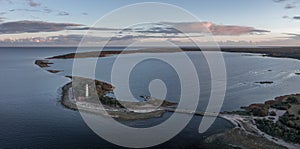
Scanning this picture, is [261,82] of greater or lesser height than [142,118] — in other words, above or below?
below

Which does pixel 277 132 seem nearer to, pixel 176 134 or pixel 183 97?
pixel 176 134

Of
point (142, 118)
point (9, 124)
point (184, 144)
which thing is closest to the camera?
point (184, 144)

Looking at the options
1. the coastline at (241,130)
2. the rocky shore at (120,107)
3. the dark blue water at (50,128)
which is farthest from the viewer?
the rocky shore at (120,107)

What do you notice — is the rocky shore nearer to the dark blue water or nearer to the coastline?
the coastline

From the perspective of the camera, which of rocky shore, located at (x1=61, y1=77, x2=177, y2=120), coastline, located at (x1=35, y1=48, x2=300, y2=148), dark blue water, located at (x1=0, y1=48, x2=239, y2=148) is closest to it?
dark blue water, located at (x1=0, y1=48, x2=239, y2=148)

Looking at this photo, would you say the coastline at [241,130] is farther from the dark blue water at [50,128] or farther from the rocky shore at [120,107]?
the dark blue water at [50,128]

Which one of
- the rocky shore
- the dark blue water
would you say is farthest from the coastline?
the dark blue water

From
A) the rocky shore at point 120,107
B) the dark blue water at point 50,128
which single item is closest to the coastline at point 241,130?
the rocky shore at point 120,107

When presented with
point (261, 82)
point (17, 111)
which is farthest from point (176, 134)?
point (261, 82)

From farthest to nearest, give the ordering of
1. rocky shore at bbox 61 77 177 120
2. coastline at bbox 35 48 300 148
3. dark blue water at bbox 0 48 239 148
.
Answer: rocky shore at bbox 61 77 177 120 → coastline at bbox 35 48 300 148 → dark blue water at bbox 0 48 239 148

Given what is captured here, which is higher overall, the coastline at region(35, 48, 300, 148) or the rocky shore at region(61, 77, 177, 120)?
the coastline at region(35, 48, 300, 148)

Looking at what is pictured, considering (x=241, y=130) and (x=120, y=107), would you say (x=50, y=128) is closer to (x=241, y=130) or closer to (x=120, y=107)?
(x=120, y=107)
